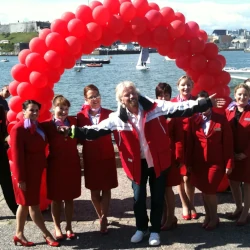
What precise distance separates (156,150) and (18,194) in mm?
1545

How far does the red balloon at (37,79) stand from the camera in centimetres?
485

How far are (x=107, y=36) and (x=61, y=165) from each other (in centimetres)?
194

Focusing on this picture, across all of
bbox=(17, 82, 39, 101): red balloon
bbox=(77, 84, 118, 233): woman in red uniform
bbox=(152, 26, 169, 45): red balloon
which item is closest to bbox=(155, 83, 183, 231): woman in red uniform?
bbox=(77, 84, 118, 233): woman in red uniform

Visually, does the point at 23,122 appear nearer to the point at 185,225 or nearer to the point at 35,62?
the point at 35,62

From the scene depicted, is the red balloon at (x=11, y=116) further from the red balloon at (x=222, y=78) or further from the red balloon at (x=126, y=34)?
the red balloon at (x=222, y=78)

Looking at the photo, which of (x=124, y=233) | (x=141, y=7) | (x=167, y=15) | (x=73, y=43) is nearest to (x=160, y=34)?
(x=167, y=15)

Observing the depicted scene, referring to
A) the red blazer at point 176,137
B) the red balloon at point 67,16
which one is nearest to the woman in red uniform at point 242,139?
the red blazer at point 176,137

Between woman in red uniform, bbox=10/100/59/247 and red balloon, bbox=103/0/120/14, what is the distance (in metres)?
1.80

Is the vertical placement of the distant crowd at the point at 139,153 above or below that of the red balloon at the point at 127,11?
below

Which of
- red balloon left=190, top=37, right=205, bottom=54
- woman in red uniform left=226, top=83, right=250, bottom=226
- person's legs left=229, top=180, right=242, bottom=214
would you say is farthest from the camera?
red balloon left=190, top=37, right=205, bottom=54

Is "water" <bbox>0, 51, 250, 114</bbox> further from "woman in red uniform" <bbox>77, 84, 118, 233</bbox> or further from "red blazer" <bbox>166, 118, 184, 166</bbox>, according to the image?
"red blazer" <bbox>166, 118, 184, 166</bbox>

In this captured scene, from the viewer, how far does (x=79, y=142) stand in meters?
4.56

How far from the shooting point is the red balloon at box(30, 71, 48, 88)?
15.9 ft

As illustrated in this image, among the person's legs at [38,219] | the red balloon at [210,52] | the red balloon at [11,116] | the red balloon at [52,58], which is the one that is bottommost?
the person's legs at [38,219]
